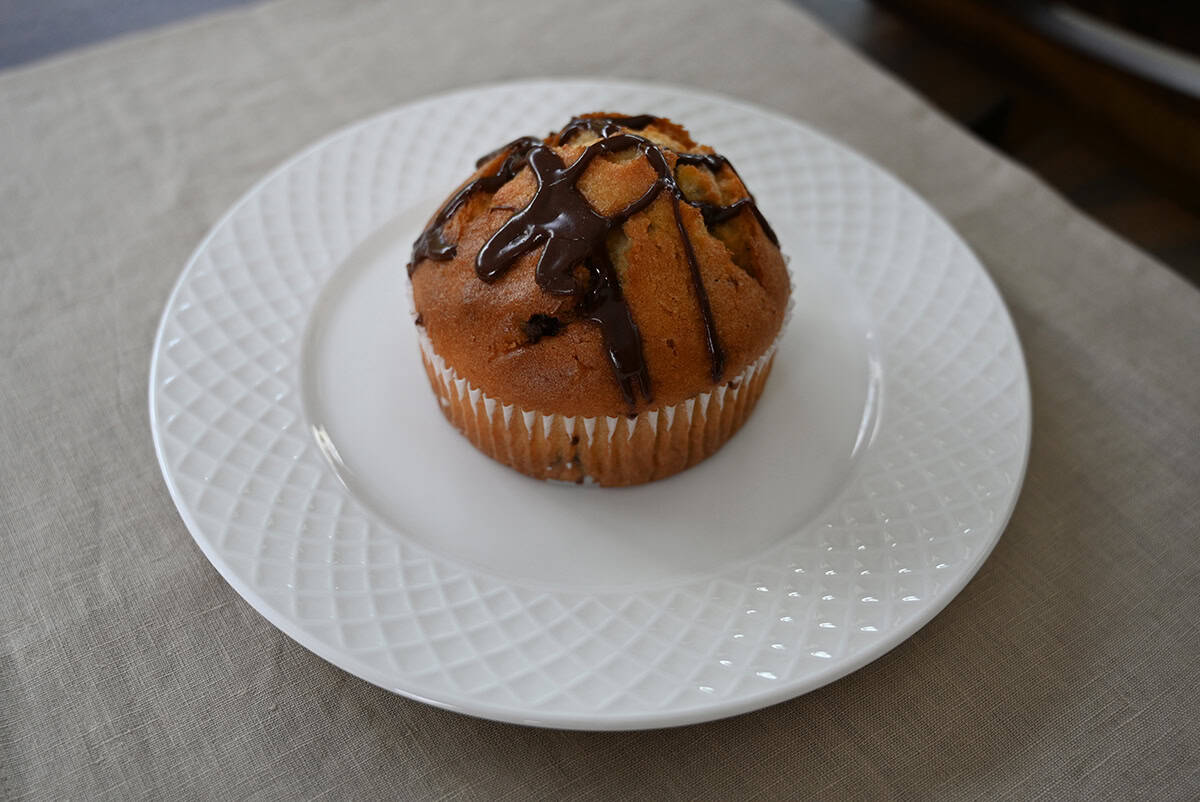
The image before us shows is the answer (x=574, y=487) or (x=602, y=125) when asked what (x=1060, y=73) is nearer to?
(x=602, y=125)

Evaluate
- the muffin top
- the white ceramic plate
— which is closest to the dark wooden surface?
the white ceramic plate

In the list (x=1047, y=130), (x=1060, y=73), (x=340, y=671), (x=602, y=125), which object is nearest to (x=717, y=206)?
(x=602, y=125)

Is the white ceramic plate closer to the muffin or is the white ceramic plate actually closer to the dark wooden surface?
the muffin

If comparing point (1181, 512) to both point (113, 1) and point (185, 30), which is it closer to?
point (185, 30)

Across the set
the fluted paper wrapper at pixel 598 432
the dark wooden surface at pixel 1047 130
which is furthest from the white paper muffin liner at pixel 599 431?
the dark wooden surface at pixel 1047 130

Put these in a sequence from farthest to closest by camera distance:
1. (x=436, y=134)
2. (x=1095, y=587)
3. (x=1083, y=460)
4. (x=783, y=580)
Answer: (x=436, y=134)
(x=1083, y=460)
(x=1095, y=587)
(x=783, y=580)

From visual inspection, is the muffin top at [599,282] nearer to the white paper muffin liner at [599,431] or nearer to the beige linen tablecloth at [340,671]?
the white paper muffin liner at [599,431]

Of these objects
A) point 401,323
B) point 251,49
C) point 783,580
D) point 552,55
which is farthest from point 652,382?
point 251,49
